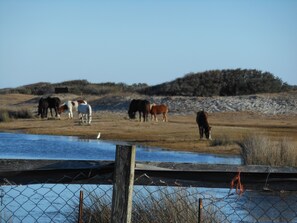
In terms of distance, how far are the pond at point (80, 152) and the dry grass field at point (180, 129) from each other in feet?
5.00

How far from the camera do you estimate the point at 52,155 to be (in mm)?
25859

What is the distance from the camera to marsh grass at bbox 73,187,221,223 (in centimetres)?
768

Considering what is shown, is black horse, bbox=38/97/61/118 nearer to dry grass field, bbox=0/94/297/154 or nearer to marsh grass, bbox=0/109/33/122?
dry grass field, bbox=0/94/297/154

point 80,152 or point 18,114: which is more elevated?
point 18,114

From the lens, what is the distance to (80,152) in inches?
1075

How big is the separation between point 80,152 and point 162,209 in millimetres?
19722

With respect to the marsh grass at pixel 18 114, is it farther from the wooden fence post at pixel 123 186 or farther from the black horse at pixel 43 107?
the wooden fence post at pixel 123 186

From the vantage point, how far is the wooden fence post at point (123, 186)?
5.32 metres

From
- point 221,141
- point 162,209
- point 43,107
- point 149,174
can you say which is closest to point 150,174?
point 149,174

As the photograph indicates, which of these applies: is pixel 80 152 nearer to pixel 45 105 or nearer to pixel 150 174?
pixel 150 174

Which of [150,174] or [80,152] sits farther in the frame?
[80,152]

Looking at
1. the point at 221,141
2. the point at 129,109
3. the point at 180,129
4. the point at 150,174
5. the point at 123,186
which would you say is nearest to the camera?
the point at 123,186

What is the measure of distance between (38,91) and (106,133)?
54.9m

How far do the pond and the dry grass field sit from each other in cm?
152
